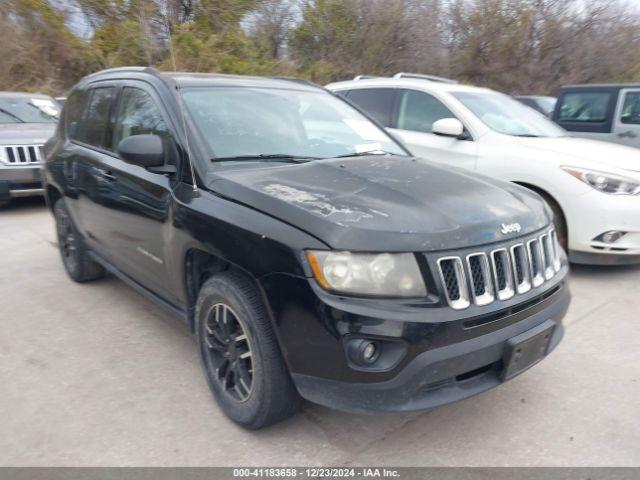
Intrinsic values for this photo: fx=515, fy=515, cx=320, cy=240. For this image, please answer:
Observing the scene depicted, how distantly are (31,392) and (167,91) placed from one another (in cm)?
192

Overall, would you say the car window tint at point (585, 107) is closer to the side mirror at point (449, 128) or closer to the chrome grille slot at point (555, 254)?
the side mirror at point (449, 128)

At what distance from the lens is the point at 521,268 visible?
239 centimetres

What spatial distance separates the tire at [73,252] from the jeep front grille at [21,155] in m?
2.82

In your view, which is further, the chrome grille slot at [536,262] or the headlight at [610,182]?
the headlight at [610,182]

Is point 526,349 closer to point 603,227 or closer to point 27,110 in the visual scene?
point 603,227

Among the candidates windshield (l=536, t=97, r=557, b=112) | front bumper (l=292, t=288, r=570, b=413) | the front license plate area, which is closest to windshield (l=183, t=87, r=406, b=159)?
front bumper (l=292, t=288, r=570, b=413)

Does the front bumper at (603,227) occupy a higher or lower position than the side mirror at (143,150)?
lower

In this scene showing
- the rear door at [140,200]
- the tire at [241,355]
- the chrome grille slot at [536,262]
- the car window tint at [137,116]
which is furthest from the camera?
the car window tint at [137,116]

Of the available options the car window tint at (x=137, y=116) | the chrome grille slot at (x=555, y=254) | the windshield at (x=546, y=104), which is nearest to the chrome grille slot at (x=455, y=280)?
the chrome grille slot at (x=555, y=254)

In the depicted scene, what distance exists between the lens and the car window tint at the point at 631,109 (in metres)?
7.22

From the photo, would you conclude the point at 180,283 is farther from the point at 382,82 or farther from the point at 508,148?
the point at 382,82

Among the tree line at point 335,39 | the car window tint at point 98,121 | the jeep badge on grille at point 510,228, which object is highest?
the tree line at point 335,39

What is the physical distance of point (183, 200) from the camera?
2.74 metres

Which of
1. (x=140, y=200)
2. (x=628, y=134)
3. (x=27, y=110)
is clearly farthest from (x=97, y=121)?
(x=628, y=134)
